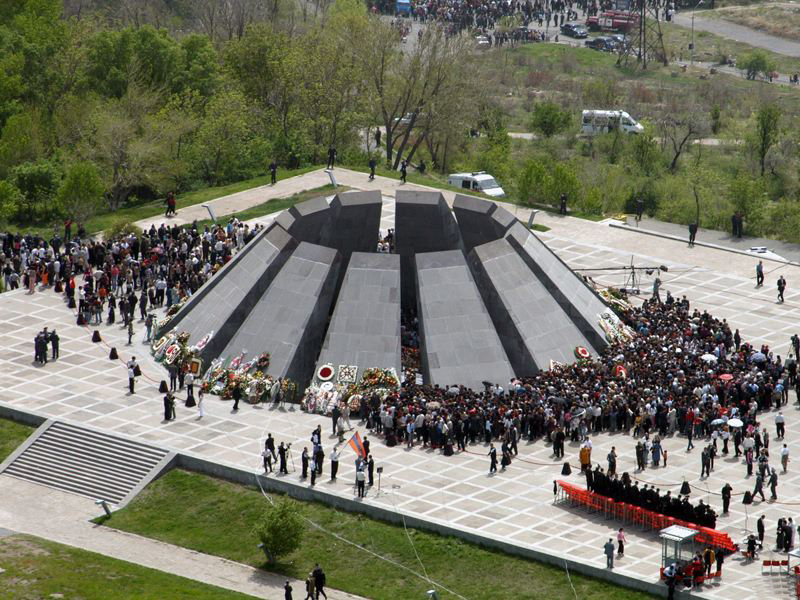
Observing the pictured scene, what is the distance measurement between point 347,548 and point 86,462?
1198 centimetres

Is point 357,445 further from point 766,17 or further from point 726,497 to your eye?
point 766,17

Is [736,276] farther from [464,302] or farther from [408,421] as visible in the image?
[408,421]

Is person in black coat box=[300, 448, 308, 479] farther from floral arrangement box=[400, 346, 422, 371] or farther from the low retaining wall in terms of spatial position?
floral arrangement box=[400, 346, 422, 371]

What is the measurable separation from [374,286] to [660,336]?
41.4 ft

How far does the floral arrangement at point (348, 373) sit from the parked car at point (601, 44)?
331 feet

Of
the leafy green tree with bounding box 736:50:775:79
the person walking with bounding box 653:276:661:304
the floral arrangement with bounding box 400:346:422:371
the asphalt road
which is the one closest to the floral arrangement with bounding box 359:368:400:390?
the floral arrangement with bounding box 400:346:422:371

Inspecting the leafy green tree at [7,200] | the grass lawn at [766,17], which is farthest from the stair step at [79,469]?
the grass lawn at [766,17]

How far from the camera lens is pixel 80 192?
85812 mm

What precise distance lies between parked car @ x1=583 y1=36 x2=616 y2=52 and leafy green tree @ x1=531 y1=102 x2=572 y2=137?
35.1 metres

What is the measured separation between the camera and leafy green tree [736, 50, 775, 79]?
147 m

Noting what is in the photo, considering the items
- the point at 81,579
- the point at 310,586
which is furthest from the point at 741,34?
the point at 81,579

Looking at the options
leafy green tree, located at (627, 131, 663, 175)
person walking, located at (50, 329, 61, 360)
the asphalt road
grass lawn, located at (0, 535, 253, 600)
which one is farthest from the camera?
the asphalt road

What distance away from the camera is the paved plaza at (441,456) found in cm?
5156

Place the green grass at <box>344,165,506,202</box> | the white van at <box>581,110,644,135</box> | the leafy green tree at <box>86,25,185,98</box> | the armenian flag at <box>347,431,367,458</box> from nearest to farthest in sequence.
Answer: the armenian flag at <box>347,431,367,458</box> → the green grass at <box>344,165,506,202</box> → the leafy green tree at <box>86,25,185,98</box> → the white van at <box>581,110,644,135</box>
